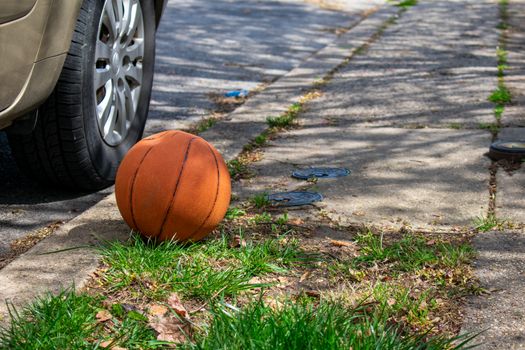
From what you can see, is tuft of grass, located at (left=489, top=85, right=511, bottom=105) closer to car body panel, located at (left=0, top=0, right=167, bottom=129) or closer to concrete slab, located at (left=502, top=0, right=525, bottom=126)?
concrete slab, located at (left=502, top=0, right=525, bottom=126)

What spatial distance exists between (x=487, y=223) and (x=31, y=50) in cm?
210

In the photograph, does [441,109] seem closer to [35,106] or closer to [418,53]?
[418,53]

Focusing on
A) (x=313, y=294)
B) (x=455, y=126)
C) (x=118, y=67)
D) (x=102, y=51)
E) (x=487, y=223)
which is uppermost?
(x=102, y=51)

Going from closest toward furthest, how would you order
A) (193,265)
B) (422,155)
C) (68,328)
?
(68,328), (193,265), (422,155)

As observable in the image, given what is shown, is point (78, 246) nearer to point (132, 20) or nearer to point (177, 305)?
point (177, 305)

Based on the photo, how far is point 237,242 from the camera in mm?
3697

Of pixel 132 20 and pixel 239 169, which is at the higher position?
pixel 132 20

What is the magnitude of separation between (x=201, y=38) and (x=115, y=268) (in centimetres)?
703

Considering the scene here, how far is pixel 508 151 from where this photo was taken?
494cm

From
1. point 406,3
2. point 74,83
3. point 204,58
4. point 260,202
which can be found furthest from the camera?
point 406,3

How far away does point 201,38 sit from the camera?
10.1 metres

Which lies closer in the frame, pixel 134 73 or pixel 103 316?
pixel 103 316

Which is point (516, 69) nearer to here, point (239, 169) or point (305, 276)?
point (239, 169)

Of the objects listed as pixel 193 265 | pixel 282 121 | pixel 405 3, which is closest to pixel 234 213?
pixel 193 265
